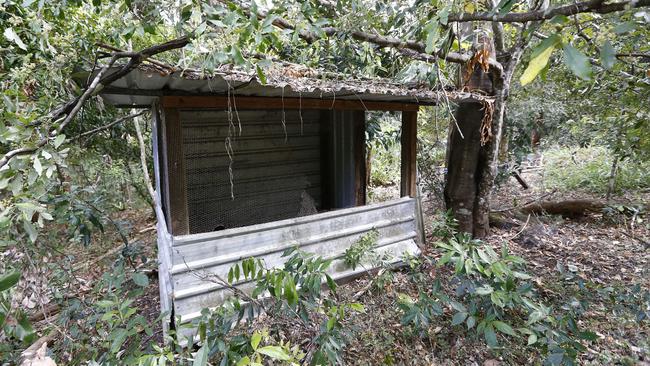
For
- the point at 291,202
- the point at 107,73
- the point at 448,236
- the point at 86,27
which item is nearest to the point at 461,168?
the point at 448,236

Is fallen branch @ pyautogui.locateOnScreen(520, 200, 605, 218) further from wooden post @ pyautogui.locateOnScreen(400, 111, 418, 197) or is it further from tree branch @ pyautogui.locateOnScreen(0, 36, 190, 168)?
tree branch @ pyautogui.locateOnScreen(0, 36, 190, 168)

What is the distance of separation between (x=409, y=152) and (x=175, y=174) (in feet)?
9.00

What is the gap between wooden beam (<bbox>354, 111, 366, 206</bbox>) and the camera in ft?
16.1

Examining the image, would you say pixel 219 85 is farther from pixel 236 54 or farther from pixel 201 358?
pixel 201 358

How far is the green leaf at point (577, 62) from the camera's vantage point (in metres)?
0.99

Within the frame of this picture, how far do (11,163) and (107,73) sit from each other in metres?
0.81

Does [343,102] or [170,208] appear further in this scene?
[343,102]

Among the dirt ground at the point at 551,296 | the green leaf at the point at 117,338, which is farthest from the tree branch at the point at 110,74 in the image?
the dirt ground at the point at 551,296

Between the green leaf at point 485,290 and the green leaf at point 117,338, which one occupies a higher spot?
the green leaf at point 117,338

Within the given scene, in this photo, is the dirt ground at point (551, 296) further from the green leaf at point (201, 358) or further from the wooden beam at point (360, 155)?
the green leaf at point (201, 358)

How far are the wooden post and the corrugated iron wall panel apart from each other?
0.17m

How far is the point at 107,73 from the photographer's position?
7.00 feet

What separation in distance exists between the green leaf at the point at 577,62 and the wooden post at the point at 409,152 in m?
3.28

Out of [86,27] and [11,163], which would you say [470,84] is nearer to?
[86,27]
